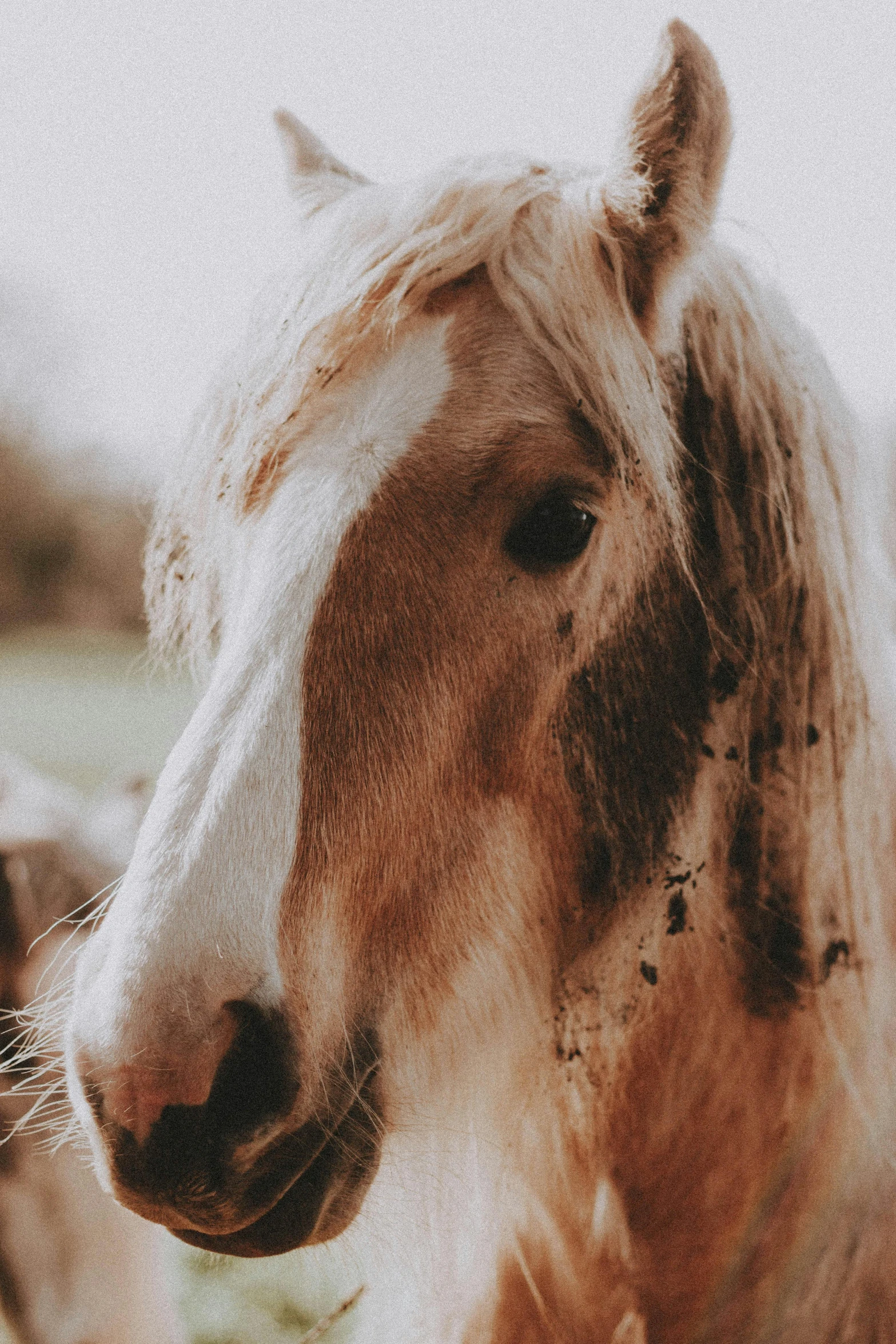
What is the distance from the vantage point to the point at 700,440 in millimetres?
1166

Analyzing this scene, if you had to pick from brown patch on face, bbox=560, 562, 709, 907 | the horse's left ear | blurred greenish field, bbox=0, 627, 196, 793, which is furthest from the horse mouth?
the horse's left ear

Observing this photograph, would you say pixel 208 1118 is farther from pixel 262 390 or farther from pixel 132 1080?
pixel 262 390

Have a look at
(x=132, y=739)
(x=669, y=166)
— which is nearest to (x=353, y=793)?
(x=669, y=166)

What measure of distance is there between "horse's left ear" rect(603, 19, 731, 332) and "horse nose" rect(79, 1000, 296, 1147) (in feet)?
2.93

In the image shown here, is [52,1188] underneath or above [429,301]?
underneath

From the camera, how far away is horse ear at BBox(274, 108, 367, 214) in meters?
1.34

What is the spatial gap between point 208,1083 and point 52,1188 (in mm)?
1123

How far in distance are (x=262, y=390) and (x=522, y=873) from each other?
651mm

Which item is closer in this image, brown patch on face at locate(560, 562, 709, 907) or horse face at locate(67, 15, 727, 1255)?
horse face at locate(67, 15, 727, 1255)

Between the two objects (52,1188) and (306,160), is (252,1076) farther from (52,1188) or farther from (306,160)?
(306,160)

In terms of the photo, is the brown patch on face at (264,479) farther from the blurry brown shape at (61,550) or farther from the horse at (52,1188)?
the blurry brown shape at (61,550)

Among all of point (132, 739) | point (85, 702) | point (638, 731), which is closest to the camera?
point (638, 731)

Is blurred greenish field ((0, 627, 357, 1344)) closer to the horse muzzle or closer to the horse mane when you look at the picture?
the horse muzzle

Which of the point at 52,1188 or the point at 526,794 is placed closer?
the point at 526,794
